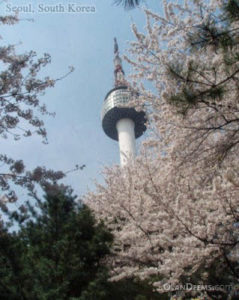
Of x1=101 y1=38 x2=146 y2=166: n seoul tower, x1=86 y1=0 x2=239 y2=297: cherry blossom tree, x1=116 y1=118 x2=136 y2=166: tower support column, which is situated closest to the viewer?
x1=86 y1=0 x2=239 y2=297: cherry blossom tree

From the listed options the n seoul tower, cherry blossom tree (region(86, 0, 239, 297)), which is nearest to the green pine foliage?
cherry blossom tree (region(86, 0, 239, 297))

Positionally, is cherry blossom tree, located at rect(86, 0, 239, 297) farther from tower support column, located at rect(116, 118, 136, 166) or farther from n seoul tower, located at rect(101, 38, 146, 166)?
tower support column, located at rect(116, 118, 136, 166)

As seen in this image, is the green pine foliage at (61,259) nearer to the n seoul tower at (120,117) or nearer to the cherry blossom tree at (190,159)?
the cherry blossom tree at (190,159)

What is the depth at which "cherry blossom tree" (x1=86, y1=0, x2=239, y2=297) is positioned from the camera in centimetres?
273

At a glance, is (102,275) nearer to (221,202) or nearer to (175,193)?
(175,193)

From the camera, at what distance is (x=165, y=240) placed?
452cm

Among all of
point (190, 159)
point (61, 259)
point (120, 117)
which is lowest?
point (61, 259)

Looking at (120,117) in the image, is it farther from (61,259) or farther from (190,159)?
(190,159)

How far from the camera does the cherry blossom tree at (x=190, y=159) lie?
107 inches

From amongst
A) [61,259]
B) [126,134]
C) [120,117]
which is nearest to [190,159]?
[61,259]

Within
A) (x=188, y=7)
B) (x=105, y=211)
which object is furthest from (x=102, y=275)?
(x=188, y=7)

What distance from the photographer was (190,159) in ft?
A: 12.8

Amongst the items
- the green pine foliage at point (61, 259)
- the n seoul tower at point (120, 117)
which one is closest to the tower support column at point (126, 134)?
the n seoul tower at point (120, 117)

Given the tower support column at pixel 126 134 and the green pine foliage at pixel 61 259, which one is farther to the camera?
the tower support column at pixel 126 134
